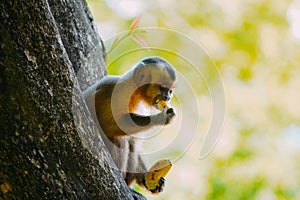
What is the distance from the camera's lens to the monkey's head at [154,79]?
2.45 m

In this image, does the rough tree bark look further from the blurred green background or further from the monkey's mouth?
the blurred green background

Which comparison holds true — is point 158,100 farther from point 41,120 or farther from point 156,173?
point 41,120

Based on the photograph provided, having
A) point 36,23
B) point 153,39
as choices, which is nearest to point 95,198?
point 36,23

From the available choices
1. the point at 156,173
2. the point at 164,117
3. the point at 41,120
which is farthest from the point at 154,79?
the point at 41,120

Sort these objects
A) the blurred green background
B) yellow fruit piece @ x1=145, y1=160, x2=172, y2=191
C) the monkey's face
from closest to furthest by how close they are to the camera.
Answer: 1. yellow fruit piece @ x1=145, y1=160, x2=172, y2=191
2. the monkey's face
3. the blurred green background

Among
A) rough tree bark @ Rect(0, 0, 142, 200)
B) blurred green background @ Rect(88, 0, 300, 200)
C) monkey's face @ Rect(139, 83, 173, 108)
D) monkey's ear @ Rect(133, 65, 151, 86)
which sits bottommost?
rough tree bark @ Rect(0, 0, 142, 200)

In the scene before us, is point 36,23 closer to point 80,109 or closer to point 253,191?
point 80,109

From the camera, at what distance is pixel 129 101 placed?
2547 mm

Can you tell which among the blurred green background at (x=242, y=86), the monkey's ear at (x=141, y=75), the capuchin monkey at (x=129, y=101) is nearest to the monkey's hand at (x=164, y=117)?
the capuchin monkey at (x=129, y=101)

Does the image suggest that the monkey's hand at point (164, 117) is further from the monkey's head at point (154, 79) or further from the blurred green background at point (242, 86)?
the blurred green background at point (242, 86)

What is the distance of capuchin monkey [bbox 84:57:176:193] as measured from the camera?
2.46m

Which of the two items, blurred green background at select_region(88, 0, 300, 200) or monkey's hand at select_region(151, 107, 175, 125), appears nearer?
monkey's hand at select_region(151, 107, 175, 125)

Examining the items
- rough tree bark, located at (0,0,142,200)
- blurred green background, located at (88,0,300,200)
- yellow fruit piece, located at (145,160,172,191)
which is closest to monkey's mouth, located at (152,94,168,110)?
yellow fruit piece, located at (145,160,172,191)

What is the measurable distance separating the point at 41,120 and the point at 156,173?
A: 37.1 inches
